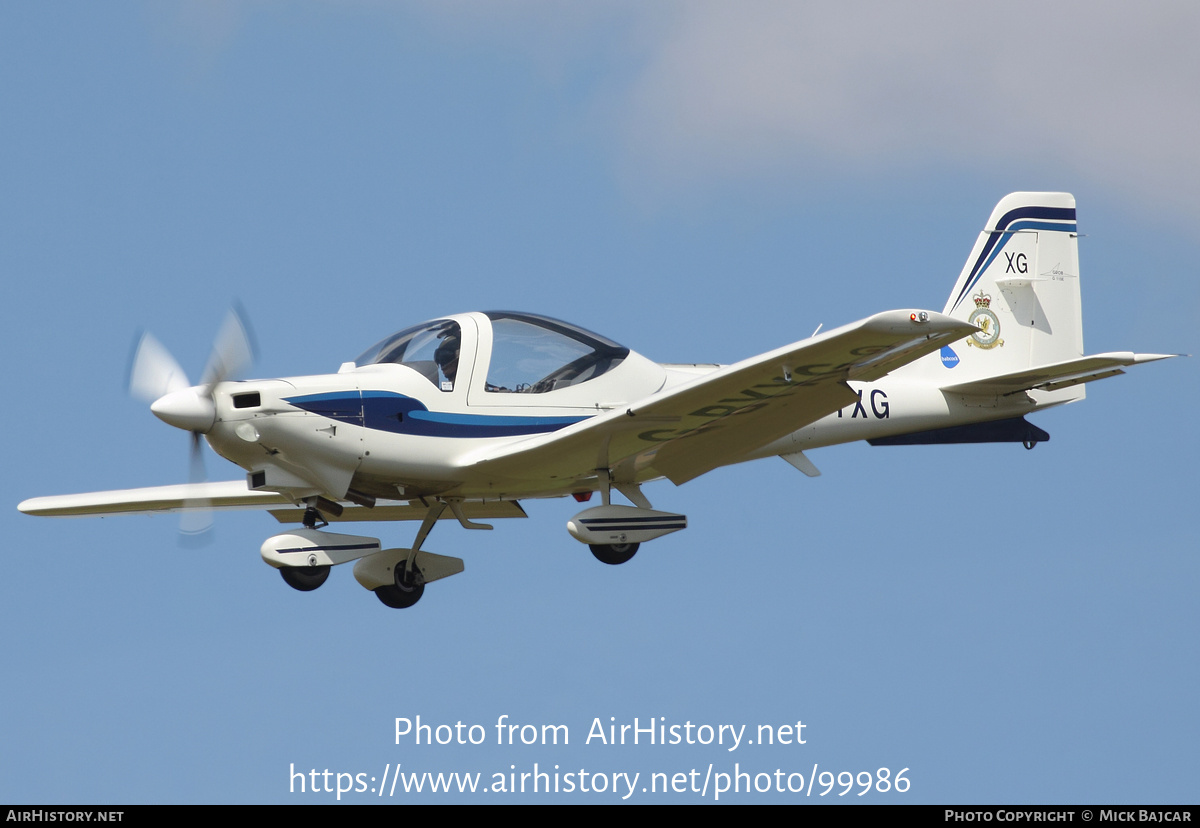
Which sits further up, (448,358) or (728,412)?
(448,358)

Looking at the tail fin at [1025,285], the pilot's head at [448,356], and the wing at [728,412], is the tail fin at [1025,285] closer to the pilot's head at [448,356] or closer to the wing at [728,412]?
the wing at [728,412]

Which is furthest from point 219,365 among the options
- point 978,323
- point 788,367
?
point 978,323

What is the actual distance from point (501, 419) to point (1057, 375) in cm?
520

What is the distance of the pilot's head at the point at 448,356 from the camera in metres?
12.4

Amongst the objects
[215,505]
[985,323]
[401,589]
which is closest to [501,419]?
[401,589]

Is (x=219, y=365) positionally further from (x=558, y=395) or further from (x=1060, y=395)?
(x=1060, y=395)

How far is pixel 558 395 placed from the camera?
1272 cm

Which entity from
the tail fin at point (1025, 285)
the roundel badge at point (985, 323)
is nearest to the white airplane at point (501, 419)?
the roundel badge at point (985, 323)

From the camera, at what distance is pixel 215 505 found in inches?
591

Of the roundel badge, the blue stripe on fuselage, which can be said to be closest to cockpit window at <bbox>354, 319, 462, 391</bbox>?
the blue stripe on fuselage

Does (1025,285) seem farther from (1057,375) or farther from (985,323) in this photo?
(1057,375)

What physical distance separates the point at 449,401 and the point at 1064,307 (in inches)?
298

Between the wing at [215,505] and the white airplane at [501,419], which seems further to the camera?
the wing at [215,505]

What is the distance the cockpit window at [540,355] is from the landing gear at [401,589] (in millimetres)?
2078
